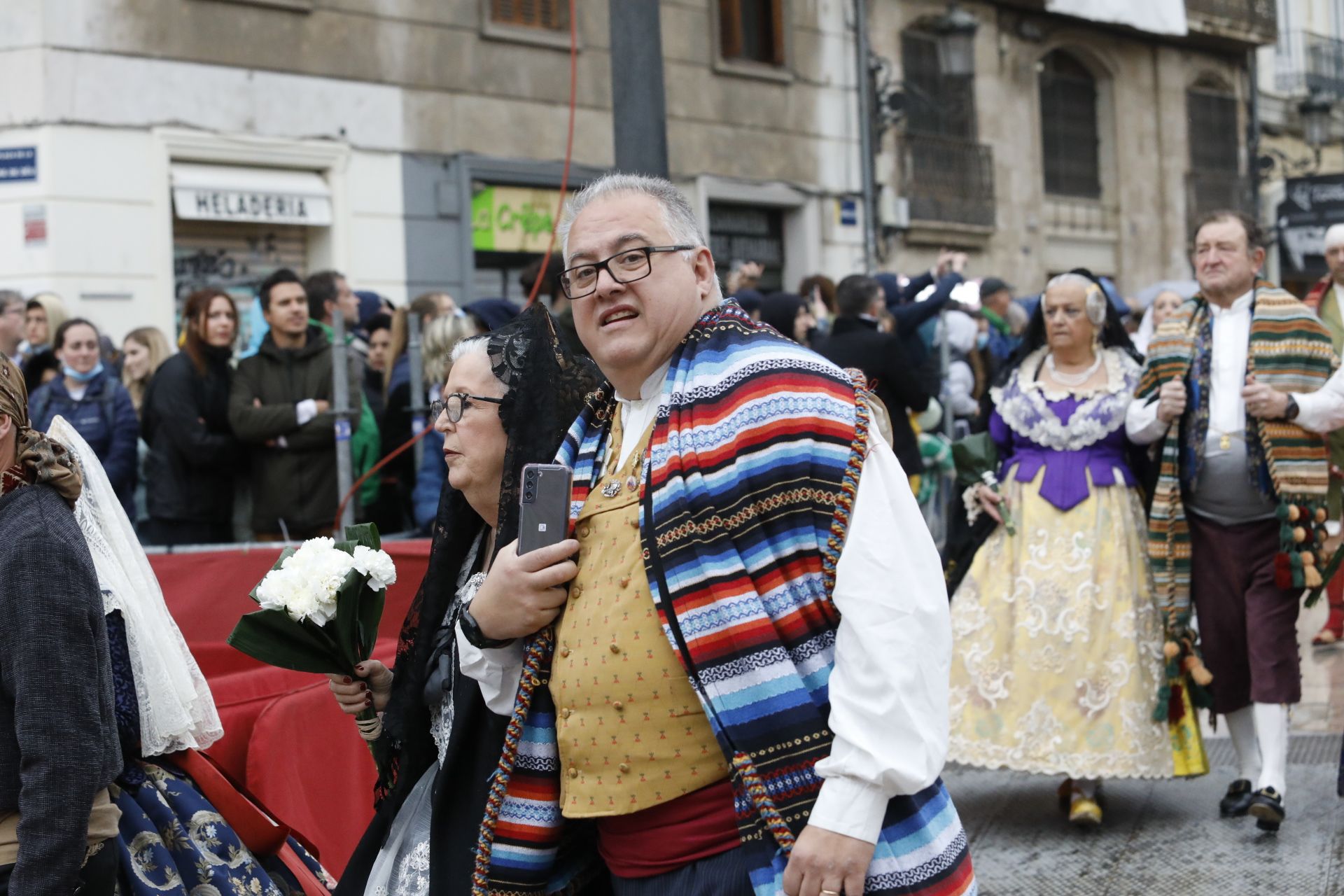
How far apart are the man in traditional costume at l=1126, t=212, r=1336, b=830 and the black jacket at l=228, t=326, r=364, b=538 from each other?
372 centimetres

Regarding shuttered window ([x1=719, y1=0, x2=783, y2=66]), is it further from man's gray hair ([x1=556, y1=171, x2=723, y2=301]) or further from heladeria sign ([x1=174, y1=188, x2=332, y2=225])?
man's gray hair ([x1=556, y1=171, x2=723, y2=301])

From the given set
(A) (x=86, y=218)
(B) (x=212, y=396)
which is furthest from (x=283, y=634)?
(A) (x=86, y=218)

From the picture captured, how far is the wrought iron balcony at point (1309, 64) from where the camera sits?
2841 centimetres

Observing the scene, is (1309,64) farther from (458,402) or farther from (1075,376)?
(458,402)

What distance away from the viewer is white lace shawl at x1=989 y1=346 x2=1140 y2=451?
6.16m

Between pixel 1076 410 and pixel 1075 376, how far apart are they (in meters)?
0.18

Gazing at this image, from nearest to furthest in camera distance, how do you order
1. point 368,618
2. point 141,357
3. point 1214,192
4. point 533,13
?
point 368,618 → point 141,357 → point 533,13 → point 1214,192

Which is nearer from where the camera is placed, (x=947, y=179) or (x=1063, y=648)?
(x=1063, y=648)

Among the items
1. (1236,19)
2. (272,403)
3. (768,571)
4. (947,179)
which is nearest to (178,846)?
(768,571)

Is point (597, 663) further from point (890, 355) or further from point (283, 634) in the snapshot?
point (890, 355)

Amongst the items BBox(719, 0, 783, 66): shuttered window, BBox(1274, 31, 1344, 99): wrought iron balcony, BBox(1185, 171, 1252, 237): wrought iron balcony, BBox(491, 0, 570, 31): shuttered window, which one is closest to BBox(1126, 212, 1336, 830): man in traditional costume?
BBox(491, 0, 570, 31): shuttered window

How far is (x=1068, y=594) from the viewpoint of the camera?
6105mm

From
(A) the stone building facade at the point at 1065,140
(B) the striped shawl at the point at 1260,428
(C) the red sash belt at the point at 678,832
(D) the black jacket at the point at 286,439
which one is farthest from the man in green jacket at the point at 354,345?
(A) the stone building facade at the point at 1065,140

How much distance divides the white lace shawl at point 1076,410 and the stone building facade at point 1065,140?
45.7 ft
